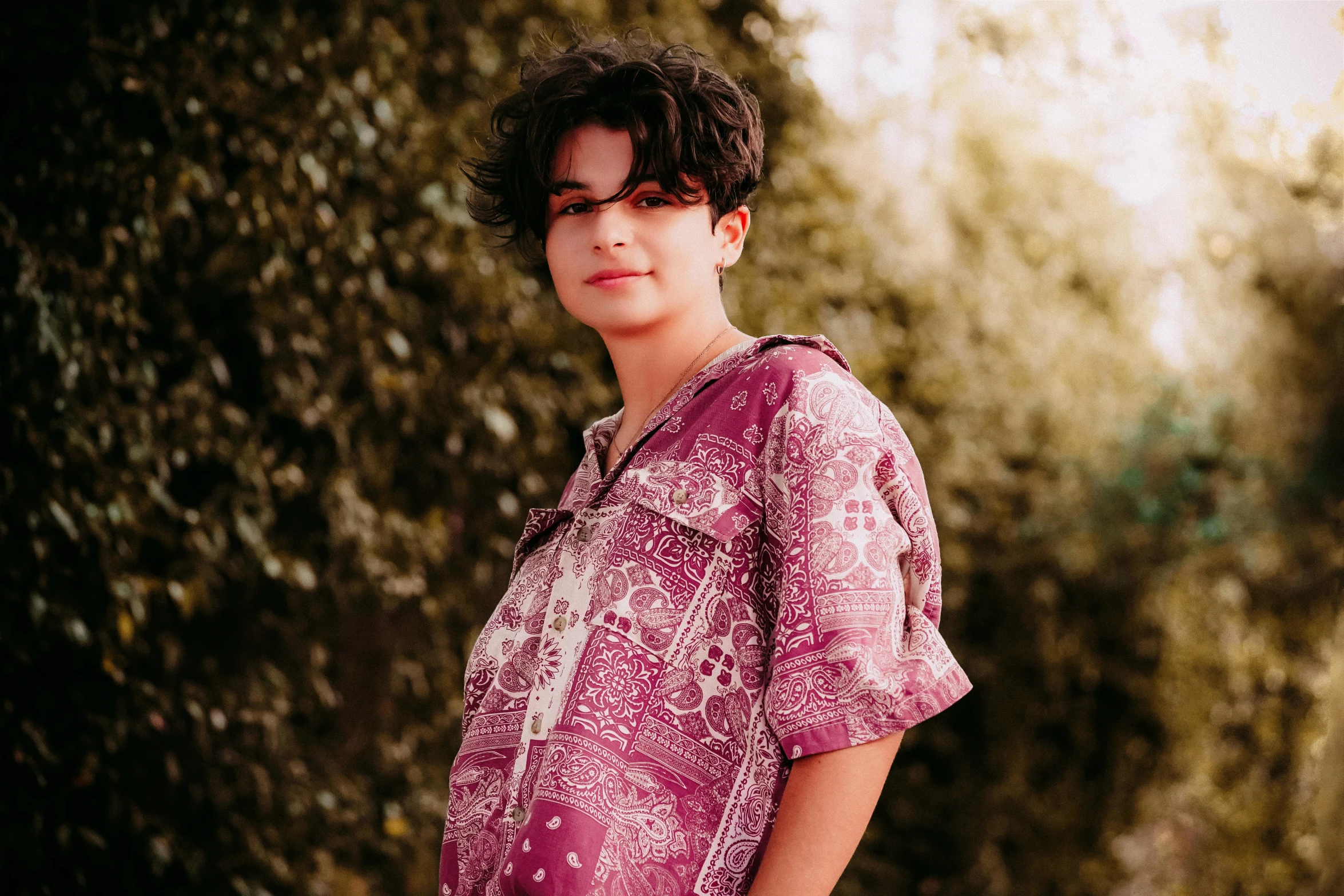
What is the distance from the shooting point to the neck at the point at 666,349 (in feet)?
4.40

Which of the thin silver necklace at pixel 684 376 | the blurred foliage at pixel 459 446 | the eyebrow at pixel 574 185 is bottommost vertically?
the blurred foliage at pixel 459 446

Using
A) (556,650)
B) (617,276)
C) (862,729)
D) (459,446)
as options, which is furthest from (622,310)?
(459,446)

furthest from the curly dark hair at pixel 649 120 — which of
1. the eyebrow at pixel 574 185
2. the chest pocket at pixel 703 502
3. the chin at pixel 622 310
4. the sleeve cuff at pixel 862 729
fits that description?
the sleeve cuff at pixel 862 729

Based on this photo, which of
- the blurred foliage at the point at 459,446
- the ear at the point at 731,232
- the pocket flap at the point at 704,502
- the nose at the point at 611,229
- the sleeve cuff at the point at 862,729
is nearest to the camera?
the sleeve cuff at the point at 862,729

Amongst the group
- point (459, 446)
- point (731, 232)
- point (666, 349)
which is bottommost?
point (459, 446)

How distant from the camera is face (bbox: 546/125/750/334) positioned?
50.5 inches

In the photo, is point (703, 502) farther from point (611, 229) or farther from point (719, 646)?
point (611, 229)

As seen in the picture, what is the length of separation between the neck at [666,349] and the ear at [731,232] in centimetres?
7

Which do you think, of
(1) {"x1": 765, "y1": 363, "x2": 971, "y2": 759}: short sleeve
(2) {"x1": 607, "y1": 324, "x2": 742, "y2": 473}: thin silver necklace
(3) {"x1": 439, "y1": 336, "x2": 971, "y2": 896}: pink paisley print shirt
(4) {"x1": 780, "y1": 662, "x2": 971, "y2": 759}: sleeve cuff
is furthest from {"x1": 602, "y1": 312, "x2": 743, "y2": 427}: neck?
(4) {"x1": 780, "y1": 662, "x2": 971, "y2": 759}: sleeve cuff

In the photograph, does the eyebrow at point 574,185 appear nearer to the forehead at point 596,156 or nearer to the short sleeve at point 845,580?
the forehead at point 596,156

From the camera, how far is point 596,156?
1.29 metres

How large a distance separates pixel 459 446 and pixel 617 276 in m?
1.98

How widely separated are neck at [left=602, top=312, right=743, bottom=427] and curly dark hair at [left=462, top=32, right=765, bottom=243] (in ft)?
0.43

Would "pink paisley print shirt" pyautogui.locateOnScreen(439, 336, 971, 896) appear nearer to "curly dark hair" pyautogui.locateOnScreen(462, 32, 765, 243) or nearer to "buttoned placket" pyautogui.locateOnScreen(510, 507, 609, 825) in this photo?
"buttoned placket" pyautogui.locateOnScreen(510, 507, 609, 825)
